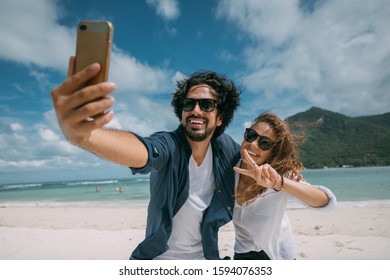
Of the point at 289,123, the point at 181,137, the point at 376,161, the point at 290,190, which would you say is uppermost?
the point at 376,161

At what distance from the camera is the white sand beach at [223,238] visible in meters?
5.94

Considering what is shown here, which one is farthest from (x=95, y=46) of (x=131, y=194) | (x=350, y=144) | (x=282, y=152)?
(x=350, y=144)

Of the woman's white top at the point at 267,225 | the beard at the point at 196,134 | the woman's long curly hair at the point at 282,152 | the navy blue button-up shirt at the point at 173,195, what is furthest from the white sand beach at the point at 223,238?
the beard at the point at 196,134

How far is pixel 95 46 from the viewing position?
1.20 metres

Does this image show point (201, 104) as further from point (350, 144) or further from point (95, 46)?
point (350, 144)

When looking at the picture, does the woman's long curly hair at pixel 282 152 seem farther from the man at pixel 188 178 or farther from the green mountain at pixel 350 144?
the green mountain at pixel 350 144

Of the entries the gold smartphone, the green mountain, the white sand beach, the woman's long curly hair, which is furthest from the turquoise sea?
the green mountain

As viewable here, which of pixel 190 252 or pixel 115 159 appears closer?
pixel 115 159

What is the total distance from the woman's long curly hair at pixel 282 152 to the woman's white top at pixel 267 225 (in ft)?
0.36
